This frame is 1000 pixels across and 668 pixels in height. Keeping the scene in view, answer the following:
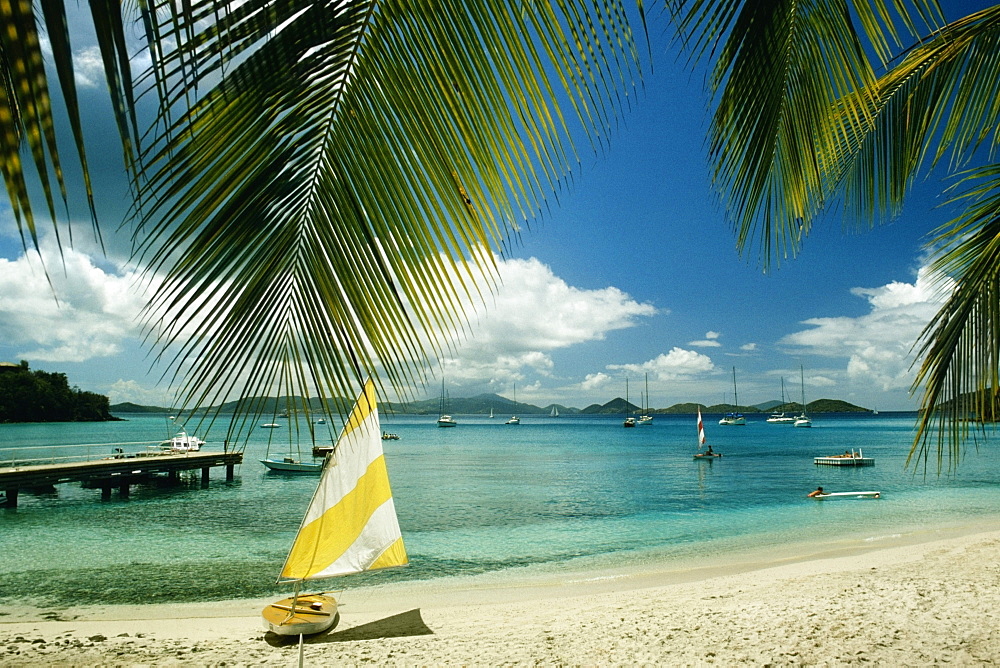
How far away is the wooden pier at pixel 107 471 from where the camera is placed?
70.1ft

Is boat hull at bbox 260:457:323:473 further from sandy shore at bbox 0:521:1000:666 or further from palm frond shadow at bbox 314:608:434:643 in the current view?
palm frond shadow at bbox 314:608:434:643

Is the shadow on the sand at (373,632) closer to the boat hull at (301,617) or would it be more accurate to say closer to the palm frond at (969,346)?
the boat hull at (301,617)

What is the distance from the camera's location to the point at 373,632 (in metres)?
9.81

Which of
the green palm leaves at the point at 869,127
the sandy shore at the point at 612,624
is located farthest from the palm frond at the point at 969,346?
the sandy shore at the point at 612,624

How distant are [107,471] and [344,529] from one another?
21.7m

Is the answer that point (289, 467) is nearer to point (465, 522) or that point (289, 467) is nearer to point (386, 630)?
point (465, 522)

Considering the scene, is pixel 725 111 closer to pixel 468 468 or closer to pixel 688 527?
pixel 688 527

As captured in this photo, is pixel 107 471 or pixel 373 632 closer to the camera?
pixel 373 632

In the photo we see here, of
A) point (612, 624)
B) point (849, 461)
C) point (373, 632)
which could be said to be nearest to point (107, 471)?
A: point (373, 632)

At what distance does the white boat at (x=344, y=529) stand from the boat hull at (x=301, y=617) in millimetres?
15

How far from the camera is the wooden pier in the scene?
2136cm

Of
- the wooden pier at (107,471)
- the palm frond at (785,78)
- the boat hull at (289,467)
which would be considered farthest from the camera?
the boat hull at (289,467)

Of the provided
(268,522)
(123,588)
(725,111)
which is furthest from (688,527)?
(725,111)

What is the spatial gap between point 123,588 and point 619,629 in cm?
1198
